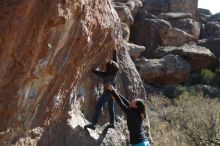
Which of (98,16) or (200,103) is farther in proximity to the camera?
(200,103)

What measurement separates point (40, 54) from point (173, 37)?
3068 centimetres

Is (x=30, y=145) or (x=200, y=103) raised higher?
(x=30, y=145)

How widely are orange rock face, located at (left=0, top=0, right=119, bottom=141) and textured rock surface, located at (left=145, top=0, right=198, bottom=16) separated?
35.3 meters

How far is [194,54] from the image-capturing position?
108 feet

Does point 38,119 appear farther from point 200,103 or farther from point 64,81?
point 200,103

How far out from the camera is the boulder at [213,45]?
3534cm

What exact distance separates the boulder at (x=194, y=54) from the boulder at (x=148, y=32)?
229 centimetres

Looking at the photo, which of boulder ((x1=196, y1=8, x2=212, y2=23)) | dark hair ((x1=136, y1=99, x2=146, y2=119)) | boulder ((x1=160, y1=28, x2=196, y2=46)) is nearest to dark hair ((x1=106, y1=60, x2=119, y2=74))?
dark hair ((x1=136, y1=99, x2=146, y2=119))

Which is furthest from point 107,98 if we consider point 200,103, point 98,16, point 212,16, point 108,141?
point 212,16

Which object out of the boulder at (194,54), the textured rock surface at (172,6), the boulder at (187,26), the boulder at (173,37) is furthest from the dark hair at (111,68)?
the textured rock surface at (172,6)

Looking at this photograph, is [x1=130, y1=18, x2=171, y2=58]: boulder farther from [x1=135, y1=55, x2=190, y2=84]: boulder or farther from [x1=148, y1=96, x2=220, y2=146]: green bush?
[x1=148, y1=96, x2=220, y2=146]: green bush

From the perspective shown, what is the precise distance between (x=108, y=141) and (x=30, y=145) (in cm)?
210

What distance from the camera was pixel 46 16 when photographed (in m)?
6.96

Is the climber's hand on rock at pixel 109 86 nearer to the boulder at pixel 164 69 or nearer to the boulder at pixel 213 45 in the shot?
the boulder at pixel 164 69
